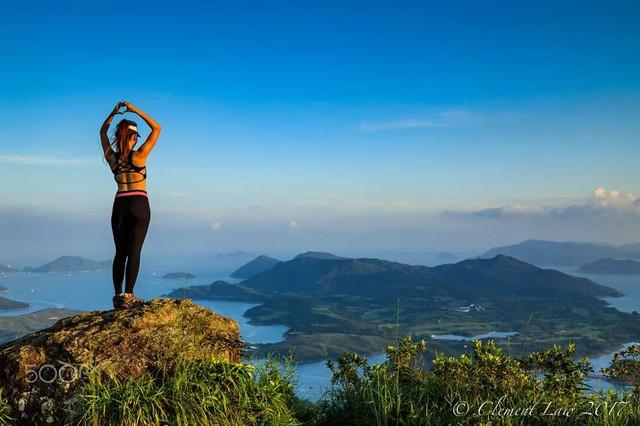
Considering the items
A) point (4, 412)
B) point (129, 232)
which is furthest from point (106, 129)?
point (4, 412)

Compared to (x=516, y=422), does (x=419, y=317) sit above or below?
below

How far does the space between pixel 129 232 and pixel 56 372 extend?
2.31 meters

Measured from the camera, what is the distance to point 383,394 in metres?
6.68

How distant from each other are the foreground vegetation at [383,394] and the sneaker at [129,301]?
1.58m

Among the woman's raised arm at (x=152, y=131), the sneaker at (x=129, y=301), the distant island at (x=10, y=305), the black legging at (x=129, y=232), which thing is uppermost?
the woman's raised arm at (x=152, y=131)

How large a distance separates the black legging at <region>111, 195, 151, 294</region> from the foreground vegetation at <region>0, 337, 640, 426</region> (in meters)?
2.14

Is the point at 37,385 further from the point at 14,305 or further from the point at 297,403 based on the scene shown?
the point at 14,305

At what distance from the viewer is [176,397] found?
18.1ft

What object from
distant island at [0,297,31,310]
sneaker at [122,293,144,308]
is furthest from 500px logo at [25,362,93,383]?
distant island at [0,297,31,310]

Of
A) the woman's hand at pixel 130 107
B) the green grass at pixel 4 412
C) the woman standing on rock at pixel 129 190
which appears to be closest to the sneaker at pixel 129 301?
the woman standing on rock at pixel 129 190

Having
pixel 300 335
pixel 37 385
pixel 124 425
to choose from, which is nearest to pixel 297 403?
pixel 124 425

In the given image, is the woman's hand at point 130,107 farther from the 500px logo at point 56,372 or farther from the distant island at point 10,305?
the distant island at point 10,305

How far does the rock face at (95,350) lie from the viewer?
5746mm

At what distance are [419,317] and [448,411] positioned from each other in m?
194
